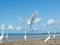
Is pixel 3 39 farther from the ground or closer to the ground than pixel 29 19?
closer to the ground

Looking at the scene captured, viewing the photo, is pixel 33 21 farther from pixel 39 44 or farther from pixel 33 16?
pixel 39 44

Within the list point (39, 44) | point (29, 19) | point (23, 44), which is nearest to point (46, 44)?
point (39, 44)

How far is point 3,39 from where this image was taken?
Answer: 3161cm

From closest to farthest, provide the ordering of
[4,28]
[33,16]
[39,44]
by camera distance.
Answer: [4,28] < [39,44] < [33,16]

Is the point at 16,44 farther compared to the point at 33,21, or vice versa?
the point at 33,21

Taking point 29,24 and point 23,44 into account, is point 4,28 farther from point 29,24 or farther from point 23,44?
point 29,24

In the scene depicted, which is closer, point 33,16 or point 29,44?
point 29,44

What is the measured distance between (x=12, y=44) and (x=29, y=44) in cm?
231

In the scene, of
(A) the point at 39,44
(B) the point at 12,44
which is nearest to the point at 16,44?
(B) the point at 12,44

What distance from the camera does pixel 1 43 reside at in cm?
3022

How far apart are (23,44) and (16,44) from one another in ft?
3.73

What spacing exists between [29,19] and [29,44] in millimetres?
5019

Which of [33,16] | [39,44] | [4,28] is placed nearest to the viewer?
[4,28]

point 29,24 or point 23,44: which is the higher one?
point 29,24
